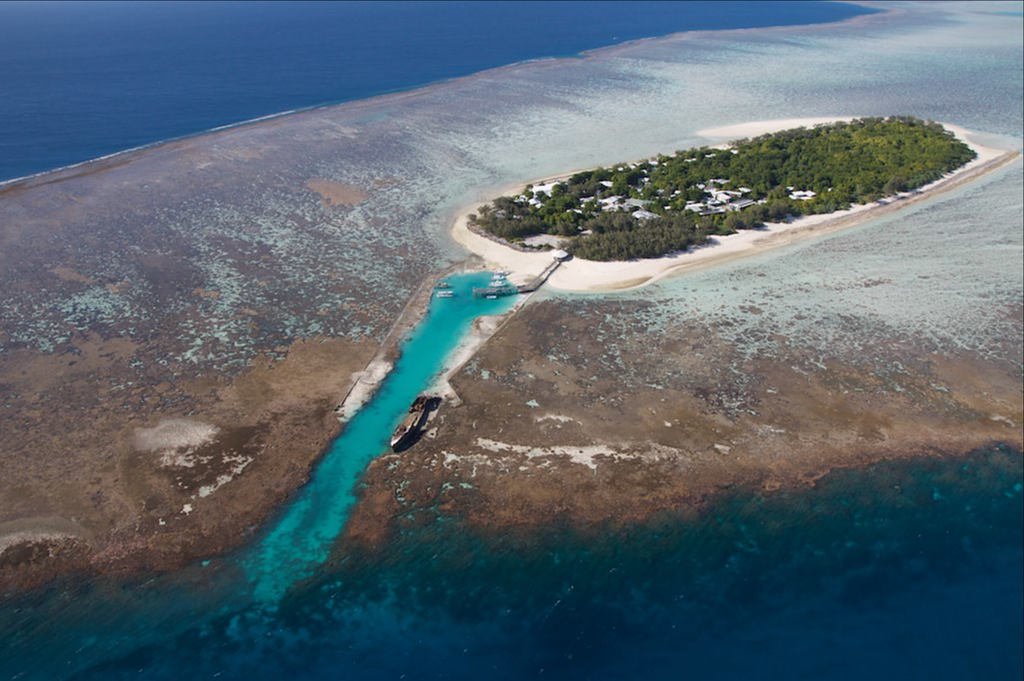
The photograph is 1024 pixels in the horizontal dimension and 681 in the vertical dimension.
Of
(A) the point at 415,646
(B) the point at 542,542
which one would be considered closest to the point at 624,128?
(B) the point at 542,542

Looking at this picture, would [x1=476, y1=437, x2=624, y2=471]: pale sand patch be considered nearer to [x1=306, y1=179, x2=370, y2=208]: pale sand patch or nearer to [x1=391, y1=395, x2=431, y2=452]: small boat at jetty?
[x1=391, y1=395, x2=431, y2=452]: small boat at jetty

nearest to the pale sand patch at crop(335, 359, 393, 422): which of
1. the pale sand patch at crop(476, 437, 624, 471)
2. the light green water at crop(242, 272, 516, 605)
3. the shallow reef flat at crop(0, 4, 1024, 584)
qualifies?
the light green water at crop(242, 272, 516, 605)

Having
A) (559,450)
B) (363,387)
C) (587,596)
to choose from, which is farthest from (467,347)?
(587,596)

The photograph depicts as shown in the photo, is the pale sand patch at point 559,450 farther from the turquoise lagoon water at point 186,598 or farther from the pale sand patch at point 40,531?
the pale sand patch at point 40,531

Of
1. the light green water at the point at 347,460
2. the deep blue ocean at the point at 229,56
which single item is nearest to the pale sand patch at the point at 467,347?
the light green water at the point at 347,460

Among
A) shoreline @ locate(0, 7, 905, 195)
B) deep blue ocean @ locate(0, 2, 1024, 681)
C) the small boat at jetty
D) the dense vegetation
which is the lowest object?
deep blue ocean @ locate(0, 2, 1024, 681)

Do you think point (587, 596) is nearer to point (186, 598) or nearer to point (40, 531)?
point (186, 598)
